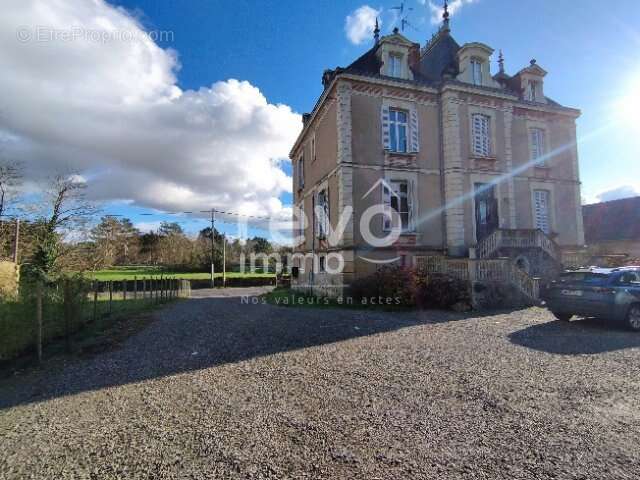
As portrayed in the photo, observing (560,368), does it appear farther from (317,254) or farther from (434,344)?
(317,254)

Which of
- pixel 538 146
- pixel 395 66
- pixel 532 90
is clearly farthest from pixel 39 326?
pixel 532 90

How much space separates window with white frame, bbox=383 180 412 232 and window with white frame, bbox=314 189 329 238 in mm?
2822

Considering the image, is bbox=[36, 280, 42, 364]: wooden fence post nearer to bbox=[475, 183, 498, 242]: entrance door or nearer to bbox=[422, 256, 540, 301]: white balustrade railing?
bbox=[422, 256, 540, 301]: white balustrade railing

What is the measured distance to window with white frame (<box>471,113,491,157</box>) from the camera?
576 inches

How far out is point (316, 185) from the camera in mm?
16344

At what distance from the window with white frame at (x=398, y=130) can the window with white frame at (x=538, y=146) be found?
24.0 ft

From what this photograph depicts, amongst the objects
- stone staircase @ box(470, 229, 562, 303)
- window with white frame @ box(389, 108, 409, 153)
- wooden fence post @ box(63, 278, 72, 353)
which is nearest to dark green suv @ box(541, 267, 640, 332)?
stone staircase @ box(470, 229, 562, 303)

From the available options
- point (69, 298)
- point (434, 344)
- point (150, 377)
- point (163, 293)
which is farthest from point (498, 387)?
point (163, 293)

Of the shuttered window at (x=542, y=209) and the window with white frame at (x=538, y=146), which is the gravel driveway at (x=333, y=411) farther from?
the window with white frame at (x=538, y=146)

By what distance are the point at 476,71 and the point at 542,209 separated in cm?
766

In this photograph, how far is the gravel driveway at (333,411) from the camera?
98.3 inches

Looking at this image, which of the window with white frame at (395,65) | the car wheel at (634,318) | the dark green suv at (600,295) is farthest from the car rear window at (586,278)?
the window with white frame at (395,65)

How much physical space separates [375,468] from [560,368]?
3.86 metres

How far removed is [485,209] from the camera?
580 inches
